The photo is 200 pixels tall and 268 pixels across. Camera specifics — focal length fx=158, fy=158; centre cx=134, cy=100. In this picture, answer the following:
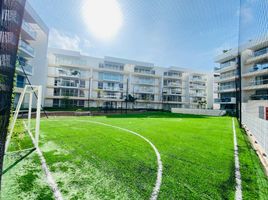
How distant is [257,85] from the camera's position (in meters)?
25.0

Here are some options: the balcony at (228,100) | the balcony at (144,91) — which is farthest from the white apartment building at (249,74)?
the balcony at (144,91)

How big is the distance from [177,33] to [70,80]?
29878mm

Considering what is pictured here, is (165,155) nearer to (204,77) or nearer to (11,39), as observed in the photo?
(11,39)

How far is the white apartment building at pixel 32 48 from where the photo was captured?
20.6 metres

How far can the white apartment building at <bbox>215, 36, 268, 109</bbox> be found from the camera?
24.1 meters

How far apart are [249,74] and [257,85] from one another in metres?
2.20

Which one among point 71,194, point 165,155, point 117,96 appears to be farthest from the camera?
point 117,96

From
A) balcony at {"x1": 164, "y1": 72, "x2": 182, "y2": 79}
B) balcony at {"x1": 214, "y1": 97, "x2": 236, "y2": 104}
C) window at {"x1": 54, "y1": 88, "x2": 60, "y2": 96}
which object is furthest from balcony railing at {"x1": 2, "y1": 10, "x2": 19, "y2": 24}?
balcony at {"x1": 164, "y1": 72, "x2": 182, "y2": 79}

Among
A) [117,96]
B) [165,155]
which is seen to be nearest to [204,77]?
[117,96]

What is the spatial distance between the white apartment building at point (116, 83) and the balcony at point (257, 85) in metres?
20.8

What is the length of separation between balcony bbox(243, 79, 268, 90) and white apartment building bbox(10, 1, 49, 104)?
33.7 metres

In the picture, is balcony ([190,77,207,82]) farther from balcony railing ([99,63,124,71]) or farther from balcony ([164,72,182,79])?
balcony railing ([99,63,124,71])

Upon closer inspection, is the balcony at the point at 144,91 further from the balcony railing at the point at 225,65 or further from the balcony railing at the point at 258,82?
the balcony railing at the point at 258,82

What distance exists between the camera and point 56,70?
34.3m
